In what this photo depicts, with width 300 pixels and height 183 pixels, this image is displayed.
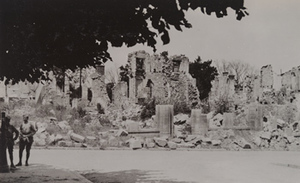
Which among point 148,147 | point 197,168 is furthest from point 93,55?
point 148,147

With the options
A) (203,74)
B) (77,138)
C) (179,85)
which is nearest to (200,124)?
(77,138)

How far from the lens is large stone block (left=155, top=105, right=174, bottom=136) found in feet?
77.2

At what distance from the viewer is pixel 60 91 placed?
40.6 meters

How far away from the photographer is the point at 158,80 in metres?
42.5

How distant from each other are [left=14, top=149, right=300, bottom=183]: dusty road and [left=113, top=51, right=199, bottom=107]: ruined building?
2383cm

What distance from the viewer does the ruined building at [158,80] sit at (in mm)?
41969

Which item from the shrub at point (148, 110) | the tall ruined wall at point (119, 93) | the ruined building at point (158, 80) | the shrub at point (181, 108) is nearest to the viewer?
the shrub at point (148, 110)

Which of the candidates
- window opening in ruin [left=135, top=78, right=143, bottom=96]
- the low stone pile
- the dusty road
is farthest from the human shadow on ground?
window opening in ruin [left=135, top=78, right=143, bottom=96]

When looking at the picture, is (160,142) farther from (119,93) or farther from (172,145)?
(119,93)

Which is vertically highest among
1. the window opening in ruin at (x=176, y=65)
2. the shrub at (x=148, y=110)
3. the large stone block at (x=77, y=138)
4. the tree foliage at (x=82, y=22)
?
the window opening in ruin at (x=176, y=65)

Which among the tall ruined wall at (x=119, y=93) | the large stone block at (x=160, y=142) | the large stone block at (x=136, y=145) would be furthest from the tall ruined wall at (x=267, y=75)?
the large stone block at (x=136, y=145)

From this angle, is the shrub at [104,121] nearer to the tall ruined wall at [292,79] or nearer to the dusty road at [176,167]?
the dusty road at [176,167]

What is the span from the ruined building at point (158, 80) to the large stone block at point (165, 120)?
17.6 metres

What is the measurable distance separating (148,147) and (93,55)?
504 inches
